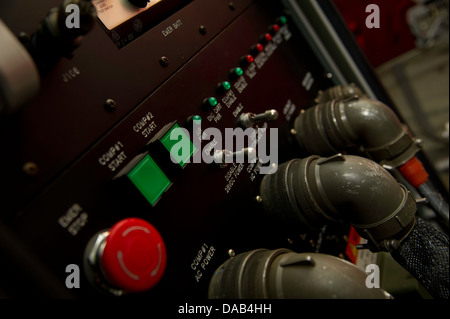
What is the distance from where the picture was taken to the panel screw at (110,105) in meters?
0.47

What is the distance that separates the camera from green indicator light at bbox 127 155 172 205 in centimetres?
44

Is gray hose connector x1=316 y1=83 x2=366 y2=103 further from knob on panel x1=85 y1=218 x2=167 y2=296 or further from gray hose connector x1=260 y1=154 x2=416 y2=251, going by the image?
knob on panel x1=85 y1=218 x2=167 y2=296

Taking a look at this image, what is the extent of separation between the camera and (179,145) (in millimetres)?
510

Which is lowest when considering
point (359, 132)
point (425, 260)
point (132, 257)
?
point (425, 260)

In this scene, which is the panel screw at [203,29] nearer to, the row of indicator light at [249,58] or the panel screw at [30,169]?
the row of indicator light at [249,58]

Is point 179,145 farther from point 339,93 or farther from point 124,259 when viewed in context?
point 339,93

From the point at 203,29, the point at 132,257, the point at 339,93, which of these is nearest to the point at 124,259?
the point at 132,257

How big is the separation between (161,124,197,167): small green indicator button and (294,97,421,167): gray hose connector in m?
0.34

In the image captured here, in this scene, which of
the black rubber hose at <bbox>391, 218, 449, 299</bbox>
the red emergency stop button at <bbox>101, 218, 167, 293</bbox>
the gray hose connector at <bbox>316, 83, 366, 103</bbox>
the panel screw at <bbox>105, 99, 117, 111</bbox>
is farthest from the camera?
the gray hose connector at <bbox>316, 83, 366, 103</bbox>

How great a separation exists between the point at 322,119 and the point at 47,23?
1.89 feet

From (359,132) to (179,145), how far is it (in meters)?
0.43

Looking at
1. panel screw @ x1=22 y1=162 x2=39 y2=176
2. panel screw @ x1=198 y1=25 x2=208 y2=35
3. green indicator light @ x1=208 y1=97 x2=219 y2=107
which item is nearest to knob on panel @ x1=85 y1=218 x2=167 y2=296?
panel screw @ x1=22 y1=162 x2=39 y2=176

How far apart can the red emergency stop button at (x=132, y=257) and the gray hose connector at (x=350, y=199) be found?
0.28 metres
